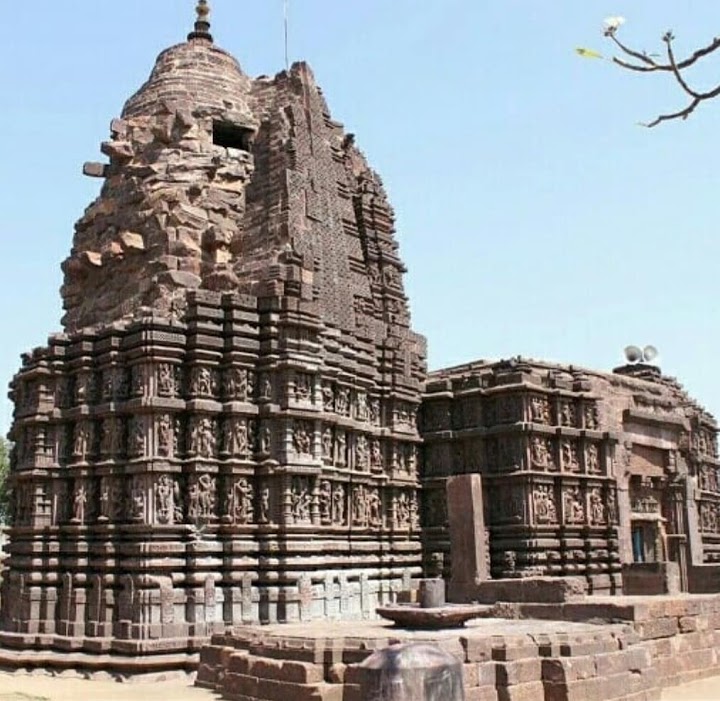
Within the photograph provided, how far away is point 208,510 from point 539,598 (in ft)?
18.5

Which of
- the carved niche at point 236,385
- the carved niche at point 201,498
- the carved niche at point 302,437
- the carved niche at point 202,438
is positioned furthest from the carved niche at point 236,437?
the carved niche at point 302,437

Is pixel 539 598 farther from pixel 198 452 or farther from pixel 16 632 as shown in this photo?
pixel 16 632

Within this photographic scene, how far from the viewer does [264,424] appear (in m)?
16.8

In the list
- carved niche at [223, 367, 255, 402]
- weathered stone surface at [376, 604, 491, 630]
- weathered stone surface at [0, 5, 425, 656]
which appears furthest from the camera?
carved niche at [223, 367, 255, 402]

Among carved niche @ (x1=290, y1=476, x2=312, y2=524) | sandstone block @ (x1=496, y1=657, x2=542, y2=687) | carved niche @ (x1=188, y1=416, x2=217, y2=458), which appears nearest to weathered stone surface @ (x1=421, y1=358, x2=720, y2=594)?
carved niche @ (x1=290, y1=476, x2=312, y2=524)

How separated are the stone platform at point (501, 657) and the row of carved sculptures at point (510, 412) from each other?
7605mm

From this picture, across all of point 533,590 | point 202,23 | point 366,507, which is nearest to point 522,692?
point 533,590

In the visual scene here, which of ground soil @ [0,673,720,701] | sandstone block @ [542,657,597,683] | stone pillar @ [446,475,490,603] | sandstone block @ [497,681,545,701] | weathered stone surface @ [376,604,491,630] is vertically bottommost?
ground soil @ [0,673,720,701]

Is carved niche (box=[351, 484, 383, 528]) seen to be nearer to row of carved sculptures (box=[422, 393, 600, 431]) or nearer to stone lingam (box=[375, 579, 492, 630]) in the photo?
row of carved sculptures (box=[422, 393, 600, 431])

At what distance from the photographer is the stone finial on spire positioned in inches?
857

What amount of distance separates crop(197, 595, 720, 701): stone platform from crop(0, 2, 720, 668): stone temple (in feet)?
10.2

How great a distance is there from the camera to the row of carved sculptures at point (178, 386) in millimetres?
16375

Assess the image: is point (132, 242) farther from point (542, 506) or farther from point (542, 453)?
point (542, 506)

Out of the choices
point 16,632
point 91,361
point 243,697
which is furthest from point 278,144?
point 243,697
